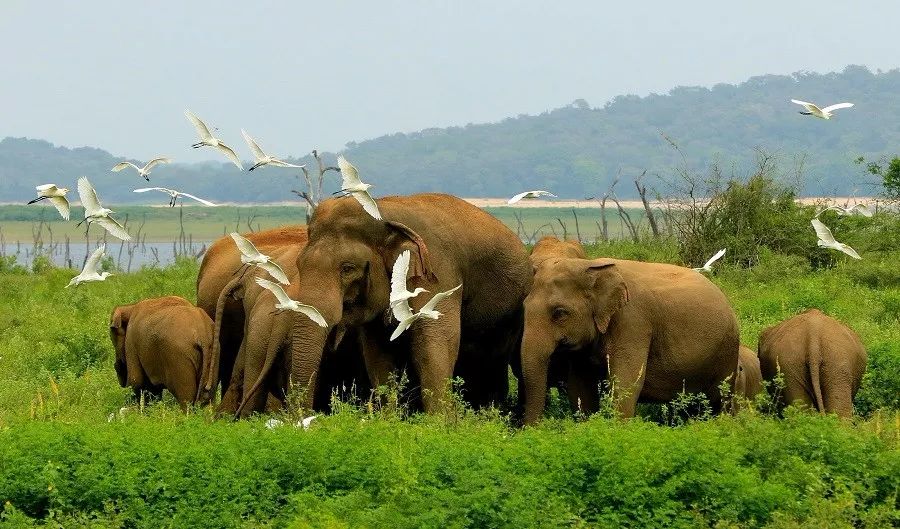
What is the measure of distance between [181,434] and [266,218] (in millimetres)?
120257

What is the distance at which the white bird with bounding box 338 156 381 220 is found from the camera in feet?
35.0

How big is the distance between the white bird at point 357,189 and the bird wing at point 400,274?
34 cm

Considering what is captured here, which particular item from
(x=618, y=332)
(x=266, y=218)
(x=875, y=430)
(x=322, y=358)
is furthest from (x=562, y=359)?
(x=266, y=218)

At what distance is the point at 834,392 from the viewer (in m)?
11.6

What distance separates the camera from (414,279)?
36.5 ft

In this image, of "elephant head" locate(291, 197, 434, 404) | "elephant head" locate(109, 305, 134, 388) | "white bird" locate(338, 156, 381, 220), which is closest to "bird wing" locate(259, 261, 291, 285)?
"elephant head" locate(291, 197, 434, 404)

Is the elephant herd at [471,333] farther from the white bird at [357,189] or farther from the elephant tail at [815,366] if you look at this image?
the white bird at [357,189]

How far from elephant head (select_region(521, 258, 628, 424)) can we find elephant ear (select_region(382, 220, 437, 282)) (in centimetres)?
84

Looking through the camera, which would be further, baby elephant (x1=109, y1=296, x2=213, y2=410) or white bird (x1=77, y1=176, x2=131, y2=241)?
baby elephant (x1=109, y1=296, x2=213, y2=410)

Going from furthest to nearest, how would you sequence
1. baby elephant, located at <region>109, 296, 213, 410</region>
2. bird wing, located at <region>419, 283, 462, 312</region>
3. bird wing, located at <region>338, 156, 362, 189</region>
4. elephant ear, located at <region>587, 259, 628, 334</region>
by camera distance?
baby elephant, located at <region>109, 296, 213, 410</region> < elephant ear, located at <region>587, 259, 628, 334</region> < bird wing, located at <region>338, 156, 362, 189</region> < bird wing, located at <region>419, 283, 462, 312</region>

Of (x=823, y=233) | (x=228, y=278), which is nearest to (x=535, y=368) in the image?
(x=228, y=278)

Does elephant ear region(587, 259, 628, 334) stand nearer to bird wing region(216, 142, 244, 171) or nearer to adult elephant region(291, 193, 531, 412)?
adult elephant region(291, 193, 531, 412)

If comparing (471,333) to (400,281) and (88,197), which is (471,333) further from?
(88,197)

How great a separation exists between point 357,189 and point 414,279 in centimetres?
80
